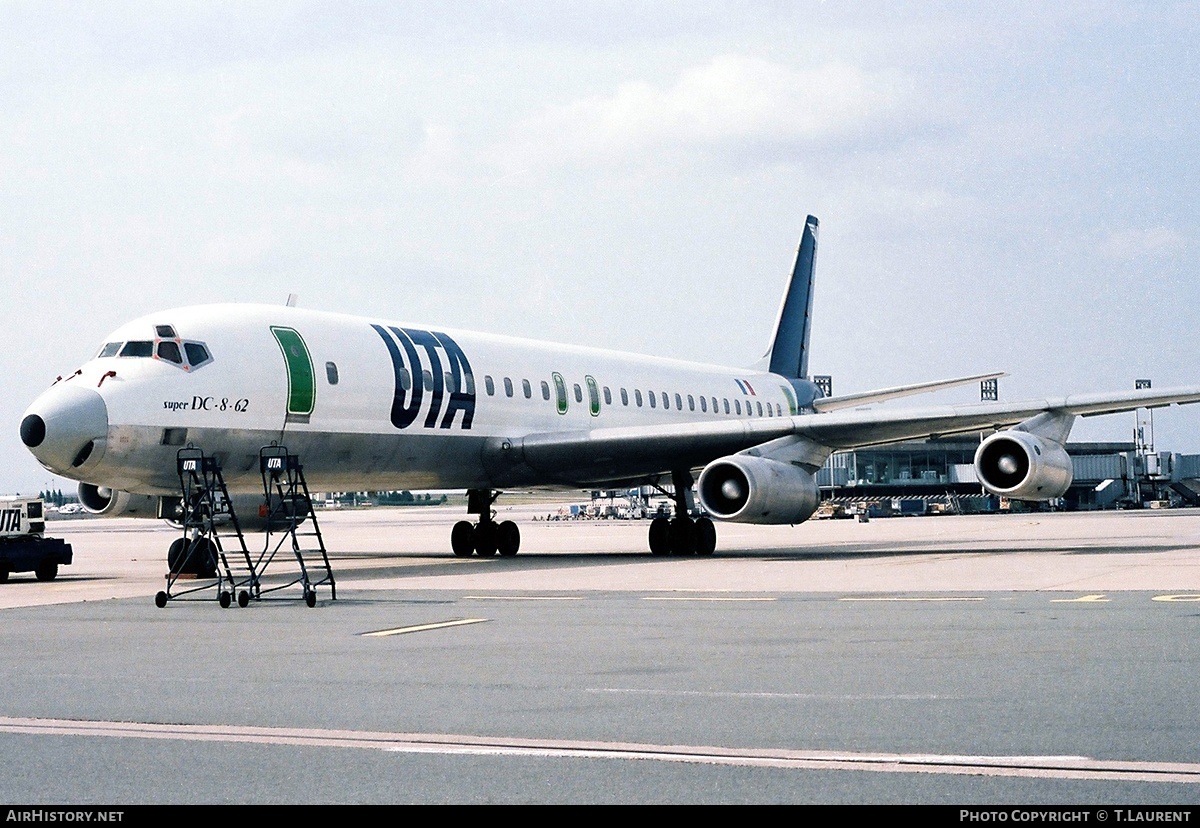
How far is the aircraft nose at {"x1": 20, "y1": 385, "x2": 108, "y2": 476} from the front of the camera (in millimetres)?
18938

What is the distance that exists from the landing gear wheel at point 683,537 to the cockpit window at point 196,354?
10664 mm

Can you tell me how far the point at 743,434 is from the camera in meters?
26.3

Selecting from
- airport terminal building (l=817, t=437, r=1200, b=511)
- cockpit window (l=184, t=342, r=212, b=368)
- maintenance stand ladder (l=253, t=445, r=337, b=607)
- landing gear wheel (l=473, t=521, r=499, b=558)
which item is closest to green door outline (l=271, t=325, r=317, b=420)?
maintenance stand ladder (l=253, t=445, r=337, b=607)

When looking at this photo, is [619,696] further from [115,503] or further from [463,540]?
[463,540]

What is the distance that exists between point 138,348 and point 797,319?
22.2 meters

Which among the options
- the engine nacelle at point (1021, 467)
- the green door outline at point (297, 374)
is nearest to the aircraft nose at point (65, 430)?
the green door outline at point (297, 374)

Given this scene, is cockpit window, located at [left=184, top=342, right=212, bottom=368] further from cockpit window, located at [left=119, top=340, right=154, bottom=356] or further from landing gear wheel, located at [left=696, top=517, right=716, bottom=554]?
landing gear wheel, located at [left=696, top=517, right=716, bottom=554]

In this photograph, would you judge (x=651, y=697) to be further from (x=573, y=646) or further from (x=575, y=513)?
(x=575, y=513)

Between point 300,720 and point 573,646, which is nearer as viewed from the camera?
point 300,720

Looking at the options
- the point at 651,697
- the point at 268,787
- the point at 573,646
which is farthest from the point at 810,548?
the point at 268,787

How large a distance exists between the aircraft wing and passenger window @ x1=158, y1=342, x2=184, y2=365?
7.07 meters

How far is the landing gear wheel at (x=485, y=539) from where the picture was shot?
29.8 metres

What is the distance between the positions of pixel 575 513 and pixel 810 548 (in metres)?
58.1

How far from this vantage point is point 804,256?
39438 mm
